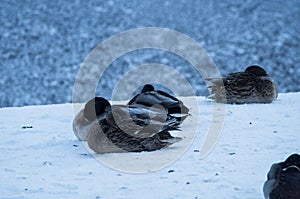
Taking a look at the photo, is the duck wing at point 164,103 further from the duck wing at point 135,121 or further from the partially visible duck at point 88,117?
the duck wing at point 135,121

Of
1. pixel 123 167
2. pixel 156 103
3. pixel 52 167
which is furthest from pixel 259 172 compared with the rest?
pixel 156 103

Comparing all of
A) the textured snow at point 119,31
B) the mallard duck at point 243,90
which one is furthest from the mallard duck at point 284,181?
the textured snow at point 119,31

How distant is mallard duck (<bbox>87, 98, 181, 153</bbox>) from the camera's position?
3766 millimetres

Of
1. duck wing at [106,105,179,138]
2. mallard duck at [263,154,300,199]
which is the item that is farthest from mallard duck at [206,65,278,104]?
mallard duck at [263,154,300,199]

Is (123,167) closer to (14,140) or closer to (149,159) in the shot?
(149,159)

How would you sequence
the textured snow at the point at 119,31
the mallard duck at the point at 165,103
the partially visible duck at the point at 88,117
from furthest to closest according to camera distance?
1. the textured snow at the point at 119,31
2. the mallard duck at the point at 165,103
3. the partially visible duck at the point at 88,117

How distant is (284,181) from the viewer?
2.37 m

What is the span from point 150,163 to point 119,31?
12969mm

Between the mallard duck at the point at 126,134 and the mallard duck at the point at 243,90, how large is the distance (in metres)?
2.46

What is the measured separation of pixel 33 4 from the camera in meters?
17.4

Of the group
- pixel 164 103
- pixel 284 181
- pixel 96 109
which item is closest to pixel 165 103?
pixel 164 103

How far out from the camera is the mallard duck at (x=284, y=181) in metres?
2.32

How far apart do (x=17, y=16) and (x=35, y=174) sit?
14082 mm

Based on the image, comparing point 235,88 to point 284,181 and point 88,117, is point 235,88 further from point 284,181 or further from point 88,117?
point 284,181
